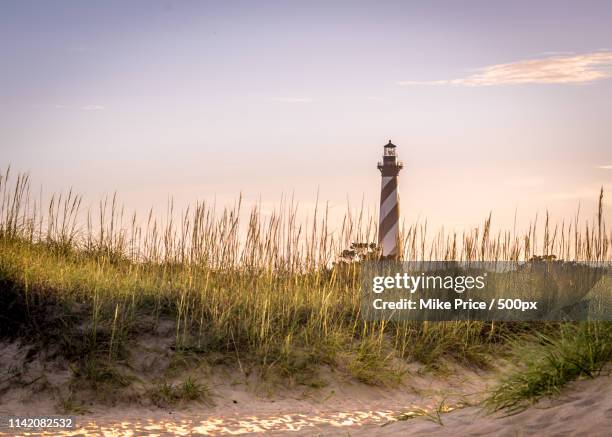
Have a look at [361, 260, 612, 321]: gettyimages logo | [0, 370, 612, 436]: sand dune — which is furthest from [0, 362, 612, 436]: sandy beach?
[361, 260, 612, 321]: gettyimages logo

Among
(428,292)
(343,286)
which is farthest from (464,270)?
(343,286)

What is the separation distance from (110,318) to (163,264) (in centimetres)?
175

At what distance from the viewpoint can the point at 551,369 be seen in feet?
13.5

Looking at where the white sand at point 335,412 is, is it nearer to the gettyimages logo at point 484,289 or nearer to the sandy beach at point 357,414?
the sandy beach at point 357,414

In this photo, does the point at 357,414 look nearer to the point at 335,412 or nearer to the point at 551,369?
the point at 335,412

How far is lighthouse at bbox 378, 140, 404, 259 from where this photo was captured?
62.4ft

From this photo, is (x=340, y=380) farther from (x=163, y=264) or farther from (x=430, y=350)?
(x=163, y=264)

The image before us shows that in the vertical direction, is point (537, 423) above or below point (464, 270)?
below

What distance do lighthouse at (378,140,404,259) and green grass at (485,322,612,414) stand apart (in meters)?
14.1

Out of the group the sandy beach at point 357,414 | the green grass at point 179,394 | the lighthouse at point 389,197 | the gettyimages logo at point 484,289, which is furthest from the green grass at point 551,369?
the lighthouse at point 389,197

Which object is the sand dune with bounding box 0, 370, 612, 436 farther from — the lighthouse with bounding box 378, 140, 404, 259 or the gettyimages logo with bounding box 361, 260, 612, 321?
the lighthouse with bounding box 378, 140, 404, 259

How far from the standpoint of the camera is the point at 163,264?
8.17 metres

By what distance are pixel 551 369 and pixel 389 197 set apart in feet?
53.1

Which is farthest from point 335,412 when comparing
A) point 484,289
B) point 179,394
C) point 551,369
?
point 484,289
